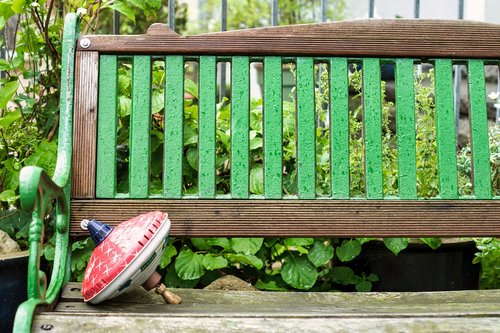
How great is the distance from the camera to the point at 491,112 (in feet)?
14.2

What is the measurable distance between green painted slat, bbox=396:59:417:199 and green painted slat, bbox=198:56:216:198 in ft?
1.77

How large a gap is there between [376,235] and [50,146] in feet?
3.57

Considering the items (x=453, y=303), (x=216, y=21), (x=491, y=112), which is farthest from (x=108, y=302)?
(x=216, y=21)

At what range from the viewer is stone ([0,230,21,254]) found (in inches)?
82.3

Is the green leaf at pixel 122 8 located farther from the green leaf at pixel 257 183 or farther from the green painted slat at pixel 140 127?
the green leaf at pixel 257 183

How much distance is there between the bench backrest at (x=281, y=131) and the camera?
1953 millimetres

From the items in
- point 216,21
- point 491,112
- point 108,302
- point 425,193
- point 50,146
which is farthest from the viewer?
point 216,21

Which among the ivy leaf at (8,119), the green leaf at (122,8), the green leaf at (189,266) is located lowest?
the green leaf at (189,266)

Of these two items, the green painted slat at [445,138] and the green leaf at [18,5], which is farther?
the green leaf at [18,5]

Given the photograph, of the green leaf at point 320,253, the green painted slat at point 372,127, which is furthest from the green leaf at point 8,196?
the green painted slat at point 372,127

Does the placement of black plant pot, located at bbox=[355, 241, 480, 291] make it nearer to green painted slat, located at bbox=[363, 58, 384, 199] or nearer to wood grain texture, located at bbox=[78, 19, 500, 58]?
green painted slat, located at bbox=[363, 58, 384, 199]

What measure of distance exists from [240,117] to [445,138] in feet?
1.96

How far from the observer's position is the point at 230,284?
2.26m

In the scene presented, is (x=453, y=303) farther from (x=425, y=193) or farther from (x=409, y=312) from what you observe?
(x=425, y=193)
